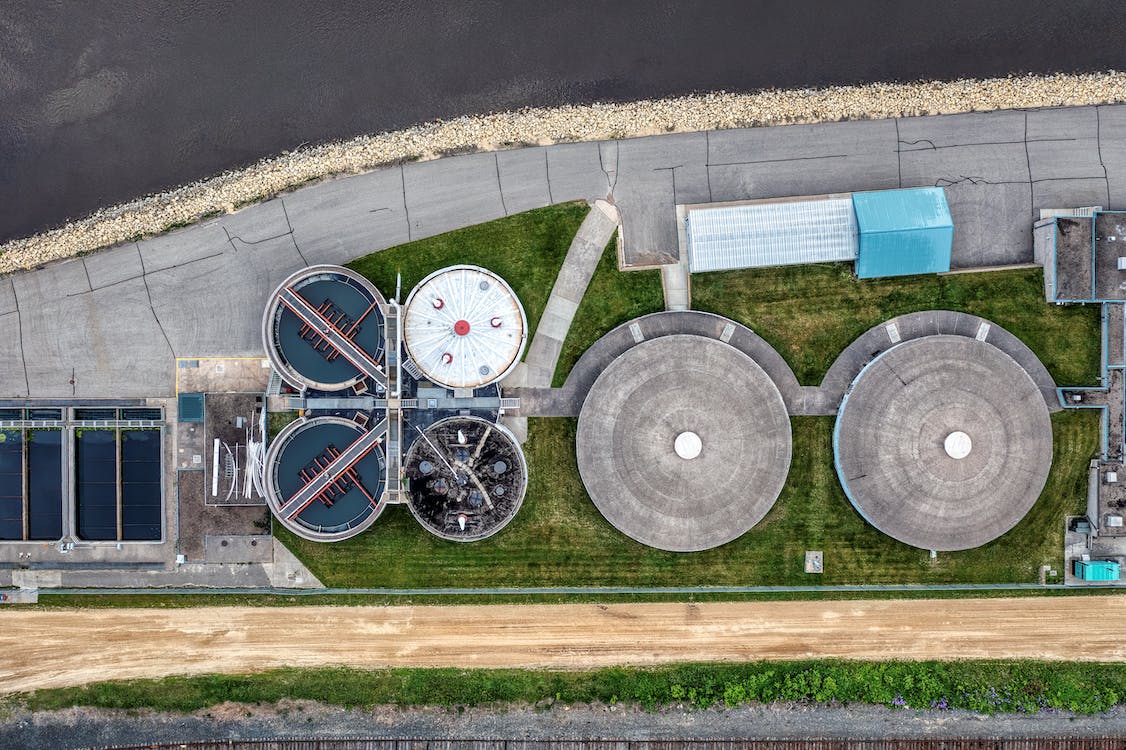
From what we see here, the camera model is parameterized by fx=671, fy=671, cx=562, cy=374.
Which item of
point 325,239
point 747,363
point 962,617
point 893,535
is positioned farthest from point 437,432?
point 962,617

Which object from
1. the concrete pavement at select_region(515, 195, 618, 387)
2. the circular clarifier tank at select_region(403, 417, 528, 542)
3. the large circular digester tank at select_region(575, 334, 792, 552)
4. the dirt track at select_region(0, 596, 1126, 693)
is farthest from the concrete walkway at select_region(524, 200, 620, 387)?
the dirt track at select_region(0, 596, 1126, 693)

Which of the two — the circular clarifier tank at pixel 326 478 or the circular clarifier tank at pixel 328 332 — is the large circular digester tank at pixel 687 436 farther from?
the circular clarifier tank at pixel 328 332

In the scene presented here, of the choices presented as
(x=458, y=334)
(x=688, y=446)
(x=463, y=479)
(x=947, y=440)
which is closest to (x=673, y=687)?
(x=688, y=446)

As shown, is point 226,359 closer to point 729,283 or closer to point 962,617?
point 729,283

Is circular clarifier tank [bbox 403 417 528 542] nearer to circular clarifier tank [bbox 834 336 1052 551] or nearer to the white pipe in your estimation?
the white pipe

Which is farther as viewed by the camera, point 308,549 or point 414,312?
point 308,549
